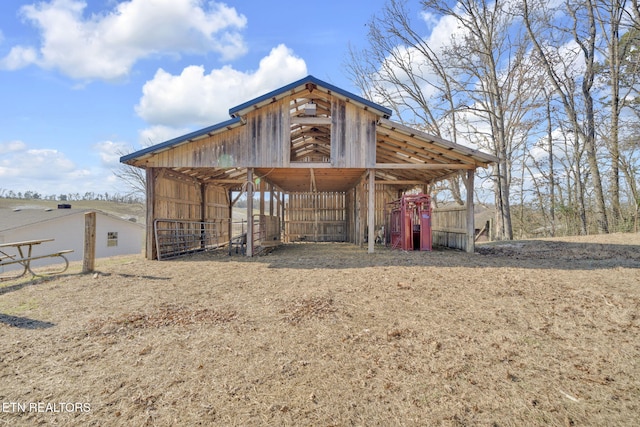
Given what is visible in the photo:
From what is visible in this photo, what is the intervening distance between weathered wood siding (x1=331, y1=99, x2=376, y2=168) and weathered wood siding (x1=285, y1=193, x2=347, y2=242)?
29.7 feet

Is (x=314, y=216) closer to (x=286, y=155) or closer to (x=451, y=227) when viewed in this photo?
(x=451, y=227)

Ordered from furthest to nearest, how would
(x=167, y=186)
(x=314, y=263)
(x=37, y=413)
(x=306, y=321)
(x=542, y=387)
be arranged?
1. (x=167, y=186)
2. (x=314, y=263)
3. (x=306, y=321)
4. (x=542, y=387)
5. (x=37, y=413)

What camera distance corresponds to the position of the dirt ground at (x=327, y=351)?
2.74 metres

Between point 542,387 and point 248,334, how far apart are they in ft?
10.0

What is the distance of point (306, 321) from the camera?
15.3ft

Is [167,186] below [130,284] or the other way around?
the other way around

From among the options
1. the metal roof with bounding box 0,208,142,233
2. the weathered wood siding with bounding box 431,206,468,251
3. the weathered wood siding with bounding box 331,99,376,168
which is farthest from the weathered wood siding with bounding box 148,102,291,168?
the metal roof with bounding box 0,208,142,233

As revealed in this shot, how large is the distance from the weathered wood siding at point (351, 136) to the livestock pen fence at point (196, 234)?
3.73 m

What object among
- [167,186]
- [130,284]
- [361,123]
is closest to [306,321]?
[130,284]

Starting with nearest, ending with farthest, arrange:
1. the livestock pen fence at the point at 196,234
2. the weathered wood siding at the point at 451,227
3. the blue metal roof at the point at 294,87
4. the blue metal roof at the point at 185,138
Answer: the blue metal roof at the point at 294,87
the blue metal roof at the point at 185,138
the livestock pen fence at the point at 196,234
the weathered wood siding at the point at 451,227

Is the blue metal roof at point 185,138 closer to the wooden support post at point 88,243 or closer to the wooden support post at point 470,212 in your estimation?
the wooden support post at point 88,243

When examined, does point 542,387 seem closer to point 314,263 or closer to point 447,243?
point 314,263

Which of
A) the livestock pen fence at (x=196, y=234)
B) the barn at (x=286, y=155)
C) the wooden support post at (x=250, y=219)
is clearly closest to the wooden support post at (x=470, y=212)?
the barn at (x=286, y=155)

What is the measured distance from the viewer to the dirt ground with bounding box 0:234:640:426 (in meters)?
2.74
